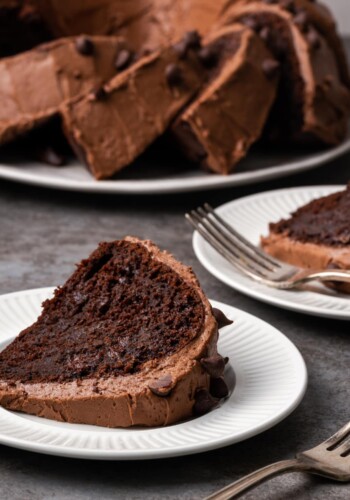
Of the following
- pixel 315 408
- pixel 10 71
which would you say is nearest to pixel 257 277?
pixel 315 408

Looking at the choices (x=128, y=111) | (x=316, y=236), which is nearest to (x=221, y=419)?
(x=316, y=236)

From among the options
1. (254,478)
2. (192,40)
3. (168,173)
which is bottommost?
(168,173)

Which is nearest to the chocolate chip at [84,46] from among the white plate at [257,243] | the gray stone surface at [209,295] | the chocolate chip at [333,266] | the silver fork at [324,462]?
the gray stone surface at [209,295]

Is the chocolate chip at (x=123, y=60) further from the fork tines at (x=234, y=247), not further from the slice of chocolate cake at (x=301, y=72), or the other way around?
the fork tines at (x=234, y=247)

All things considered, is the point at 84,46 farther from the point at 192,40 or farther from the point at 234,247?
the point at 234,247

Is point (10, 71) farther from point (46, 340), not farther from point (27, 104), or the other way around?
point (46, 340)

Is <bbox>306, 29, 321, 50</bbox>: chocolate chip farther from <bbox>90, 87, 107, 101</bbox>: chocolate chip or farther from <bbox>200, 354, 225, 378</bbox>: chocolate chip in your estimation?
<bbox>200, 354, 225, 378</bbox>: chocolate chip
